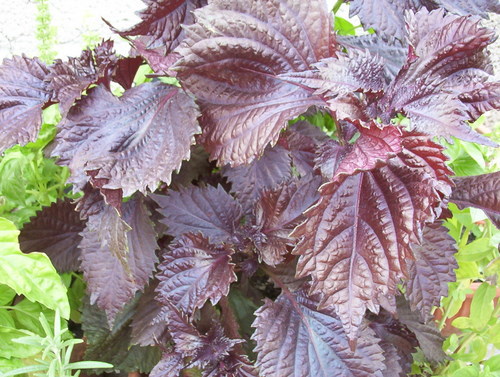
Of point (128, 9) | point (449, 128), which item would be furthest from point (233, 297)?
point (128, 9)

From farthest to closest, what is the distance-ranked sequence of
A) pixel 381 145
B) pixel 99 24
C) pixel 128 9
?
pixel 128 9
pixel 99 24
pixel 381 145

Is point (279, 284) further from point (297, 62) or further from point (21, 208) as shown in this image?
point (21, 208)

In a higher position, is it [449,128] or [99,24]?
[449,128]

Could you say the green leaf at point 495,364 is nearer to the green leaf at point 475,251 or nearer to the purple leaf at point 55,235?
the green leaf at point 475,251

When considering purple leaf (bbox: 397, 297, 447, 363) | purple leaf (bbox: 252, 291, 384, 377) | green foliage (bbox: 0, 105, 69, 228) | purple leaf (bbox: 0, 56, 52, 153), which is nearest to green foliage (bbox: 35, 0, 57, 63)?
green foliage (bbox: 0, 105, 69, 228)

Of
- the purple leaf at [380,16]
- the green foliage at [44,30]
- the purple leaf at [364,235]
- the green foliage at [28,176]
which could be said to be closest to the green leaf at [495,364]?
the purple leaf at [364,235]

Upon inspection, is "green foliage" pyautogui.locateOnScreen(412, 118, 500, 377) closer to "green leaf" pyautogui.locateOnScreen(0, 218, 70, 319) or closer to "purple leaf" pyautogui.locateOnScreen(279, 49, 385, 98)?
"purple leaf" pyautogui.locateOnScreen(279, 49, 385, 98)
